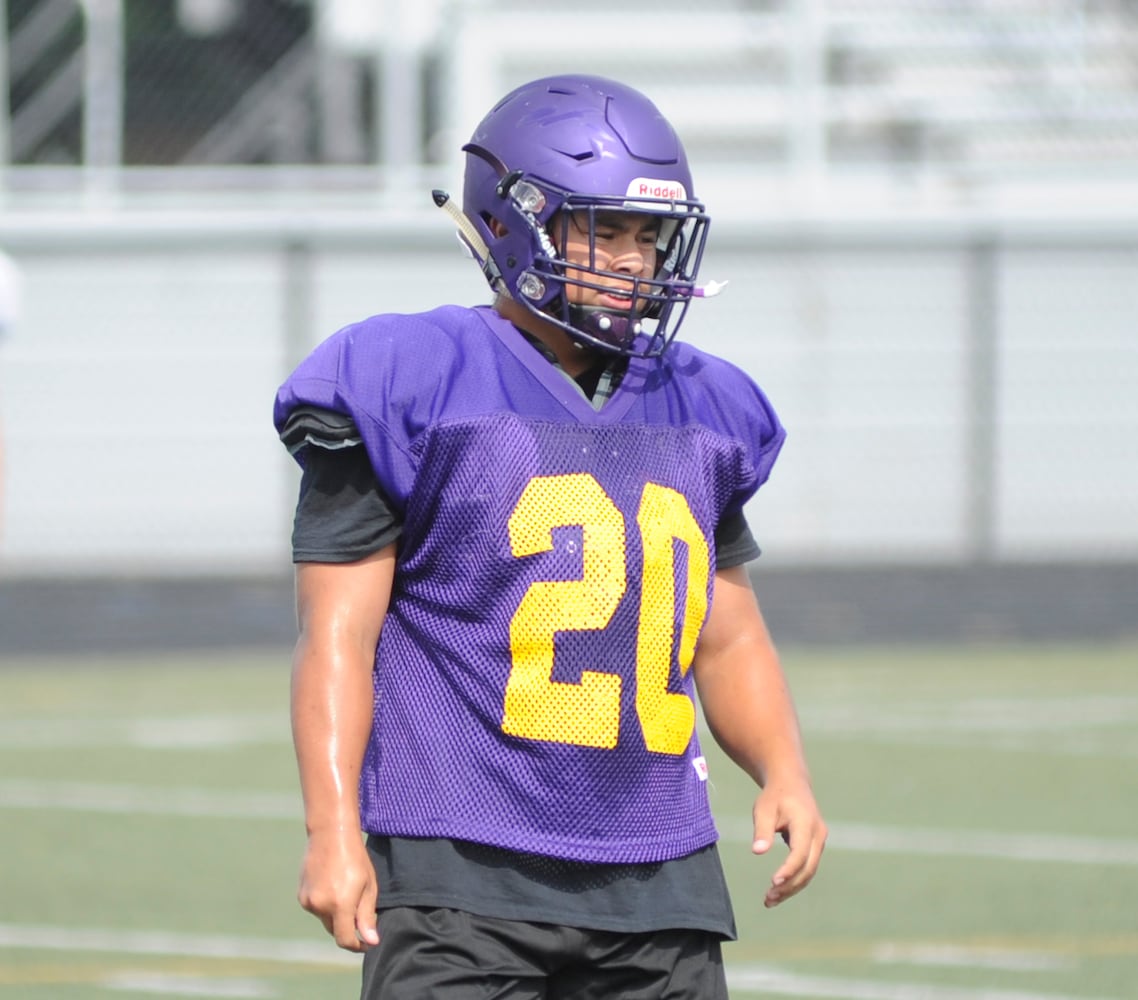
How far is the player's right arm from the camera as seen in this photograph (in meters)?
2.64

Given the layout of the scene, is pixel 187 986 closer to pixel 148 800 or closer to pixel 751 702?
pixel 751 702

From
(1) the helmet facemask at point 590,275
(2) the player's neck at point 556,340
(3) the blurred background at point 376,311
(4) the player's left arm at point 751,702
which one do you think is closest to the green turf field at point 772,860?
(3) the blurred background at point 376,311

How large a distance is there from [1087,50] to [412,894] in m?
14.9

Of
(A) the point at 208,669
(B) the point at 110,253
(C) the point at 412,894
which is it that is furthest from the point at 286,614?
(C) the point at 412,894

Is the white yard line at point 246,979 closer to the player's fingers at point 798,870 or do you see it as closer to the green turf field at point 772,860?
the green turf field at point 772,860

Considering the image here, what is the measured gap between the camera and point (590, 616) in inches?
112

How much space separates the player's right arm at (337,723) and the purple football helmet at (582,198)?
1.35 ft

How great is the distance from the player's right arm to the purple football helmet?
1.35 ft

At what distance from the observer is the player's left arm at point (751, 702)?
3.02 meters

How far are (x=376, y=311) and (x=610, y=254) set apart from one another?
9.80 meters

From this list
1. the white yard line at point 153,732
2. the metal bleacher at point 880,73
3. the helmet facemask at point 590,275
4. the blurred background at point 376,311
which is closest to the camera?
the helmet facemask at point 590,275

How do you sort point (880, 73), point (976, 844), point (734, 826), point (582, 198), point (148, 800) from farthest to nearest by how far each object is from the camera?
point (880, 73) → point (148, 800) → point (734, 826) → point (976, 844) → point (582, 198)

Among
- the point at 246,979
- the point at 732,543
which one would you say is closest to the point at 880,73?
the point at 246,979

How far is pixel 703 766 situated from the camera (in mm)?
3051
